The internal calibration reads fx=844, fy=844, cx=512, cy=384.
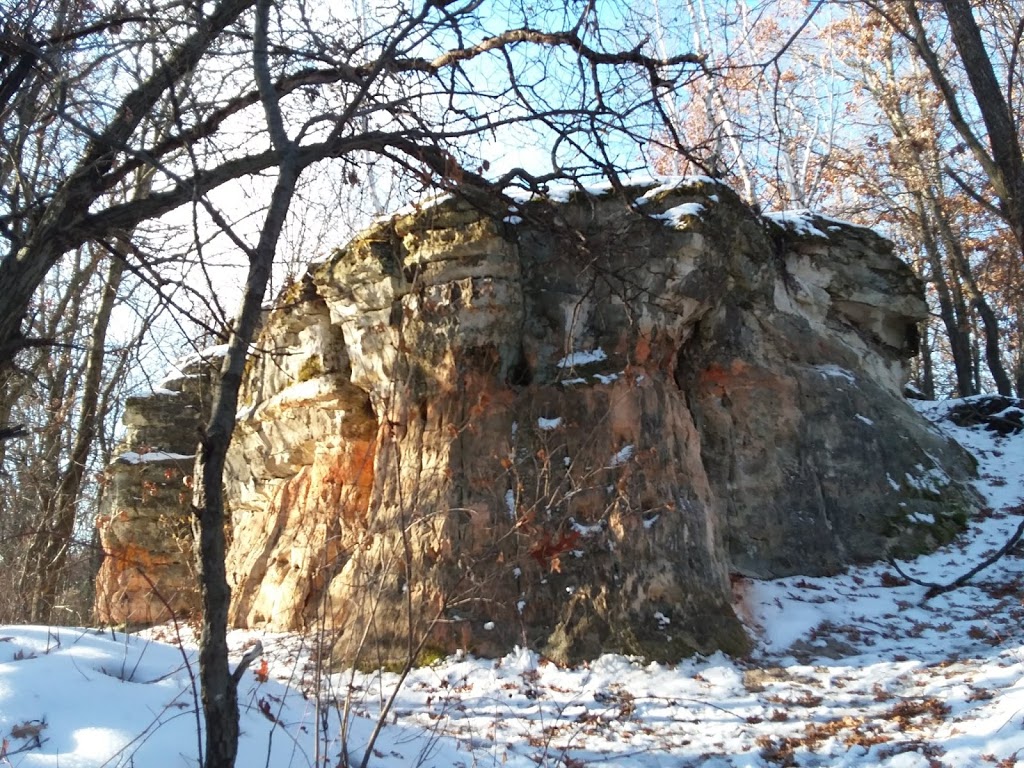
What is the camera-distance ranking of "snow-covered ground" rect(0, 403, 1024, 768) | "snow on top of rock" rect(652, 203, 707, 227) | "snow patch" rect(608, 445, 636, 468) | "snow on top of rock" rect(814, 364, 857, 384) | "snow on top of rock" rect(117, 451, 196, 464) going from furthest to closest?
1. "snow on top of rock" rect(117, 451, 196, 464)
2. "snow on top of rock" rect(814, 364, 857, 384)
3. "snow on top of rock" rect(652, 203, 707, 227)
4. "snow patch" rect(608, 445, 636, 468)
5. "snow-covered ground" rect(0, 403, 1024, 768)

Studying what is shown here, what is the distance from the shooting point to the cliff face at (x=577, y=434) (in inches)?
317

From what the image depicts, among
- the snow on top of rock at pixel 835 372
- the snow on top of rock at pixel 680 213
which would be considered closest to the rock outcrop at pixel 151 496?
the snow on top of rock at pixel 680 213

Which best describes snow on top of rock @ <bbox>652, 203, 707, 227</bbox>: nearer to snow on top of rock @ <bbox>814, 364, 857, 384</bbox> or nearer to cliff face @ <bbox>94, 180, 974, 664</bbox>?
cliff face @ <bbox>94, 180, 974, 664</bbox>

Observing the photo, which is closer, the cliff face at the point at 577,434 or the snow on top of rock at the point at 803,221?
the cliff face at the point at 577,434

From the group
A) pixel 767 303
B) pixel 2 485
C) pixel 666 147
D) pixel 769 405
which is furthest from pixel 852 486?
pixel 2 485

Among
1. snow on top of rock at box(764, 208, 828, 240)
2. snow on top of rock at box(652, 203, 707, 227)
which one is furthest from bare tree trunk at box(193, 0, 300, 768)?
snow on top of rock at box(764, 208, 828, 240)

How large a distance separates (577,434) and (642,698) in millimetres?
2788

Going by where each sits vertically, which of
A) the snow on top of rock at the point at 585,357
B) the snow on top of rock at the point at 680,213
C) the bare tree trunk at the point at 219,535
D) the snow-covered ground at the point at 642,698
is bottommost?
the snow-covered ground at the point at 642,698

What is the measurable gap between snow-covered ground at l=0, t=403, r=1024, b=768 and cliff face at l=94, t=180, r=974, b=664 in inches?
21.0

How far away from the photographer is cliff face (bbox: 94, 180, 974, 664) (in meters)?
8.05

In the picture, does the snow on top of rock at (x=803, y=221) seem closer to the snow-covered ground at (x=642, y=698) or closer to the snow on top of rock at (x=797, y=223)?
the snow on top of rock at (x=797, y=223)

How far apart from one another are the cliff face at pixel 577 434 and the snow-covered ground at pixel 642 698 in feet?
1.75

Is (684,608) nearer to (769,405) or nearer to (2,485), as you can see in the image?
(769,405)

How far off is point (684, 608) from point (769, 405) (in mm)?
3613
